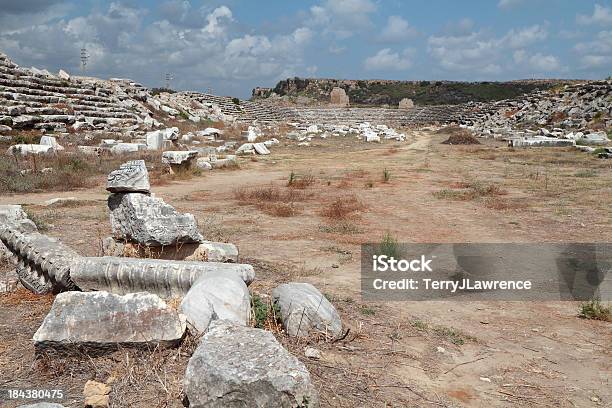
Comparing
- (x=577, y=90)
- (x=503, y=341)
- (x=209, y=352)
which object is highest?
(x=577, y=90)

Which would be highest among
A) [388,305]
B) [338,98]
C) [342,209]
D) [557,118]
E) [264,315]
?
[338,98]

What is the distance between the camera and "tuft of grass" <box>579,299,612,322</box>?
5.32m

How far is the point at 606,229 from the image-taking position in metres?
8.96

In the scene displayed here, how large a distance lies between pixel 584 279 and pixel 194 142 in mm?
21798

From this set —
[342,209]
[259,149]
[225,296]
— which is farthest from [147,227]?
[259,149]

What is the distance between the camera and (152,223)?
587cm

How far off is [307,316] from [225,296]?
727 millimetres

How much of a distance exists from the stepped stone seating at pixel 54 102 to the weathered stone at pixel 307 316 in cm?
2107

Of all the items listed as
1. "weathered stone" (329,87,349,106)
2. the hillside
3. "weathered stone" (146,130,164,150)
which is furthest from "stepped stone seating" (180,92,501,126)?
"weathered stone" (146,130,164,150)

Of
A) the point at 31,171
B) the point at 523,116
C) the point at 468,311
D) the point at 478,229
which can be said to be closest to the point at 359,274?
the point at 468,311

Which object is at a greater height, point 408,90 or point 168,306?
point 408,90

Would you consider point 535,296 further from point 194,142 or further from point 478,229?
point 194,142

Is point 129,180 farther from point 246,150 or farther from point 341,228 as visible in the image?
point 246,150

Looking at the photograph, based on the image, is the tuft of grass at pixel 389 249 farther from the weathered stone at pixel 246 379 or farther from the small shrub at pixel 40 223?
the small shrub at pixel 40 223
